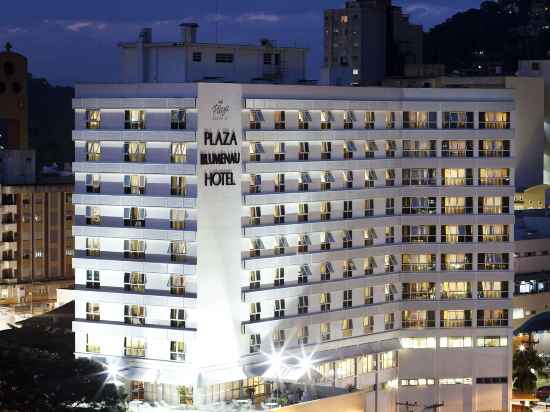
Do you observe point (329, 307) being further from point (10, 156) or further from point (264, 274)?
point (10, 156)

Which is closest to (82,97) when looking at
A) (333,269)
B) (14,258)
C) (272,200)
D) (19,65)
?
(272,200)

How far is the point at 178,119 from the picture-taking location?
240 feet

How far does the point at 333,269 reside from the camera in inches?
3147

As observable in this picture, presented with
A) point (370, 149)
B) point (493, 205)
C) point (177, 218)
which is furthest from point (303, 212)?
point (493, 205)

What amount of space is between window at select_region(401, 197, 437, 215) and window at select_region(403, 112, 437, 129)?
3.90 meters

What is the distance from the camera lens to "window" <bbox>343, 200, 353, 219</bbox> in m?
80.9

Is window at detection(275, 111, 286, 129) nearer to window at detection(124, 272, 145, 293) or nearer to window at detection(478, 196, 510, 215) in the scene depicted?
window at detection(124, 272, 145, 293)

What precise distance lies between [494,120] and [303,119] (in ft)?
42.9

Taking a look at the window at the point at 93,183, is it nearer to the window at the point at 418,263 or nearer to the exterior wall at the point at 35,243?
the window at the point at 418,263

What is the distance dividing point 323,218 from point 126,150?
11374mm

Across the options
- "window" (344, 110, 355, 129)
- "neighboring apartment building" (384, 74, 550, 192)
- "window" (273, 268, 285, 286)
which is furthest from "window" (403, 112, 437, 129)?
"neighboring apartment building" (384, 74, 550, 192)

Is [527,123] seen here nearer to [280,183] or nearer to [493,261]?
[493,261]

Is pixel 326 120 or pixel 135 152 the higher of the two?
pixel 326 120

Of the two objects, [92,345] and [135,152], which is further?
[92,345]
